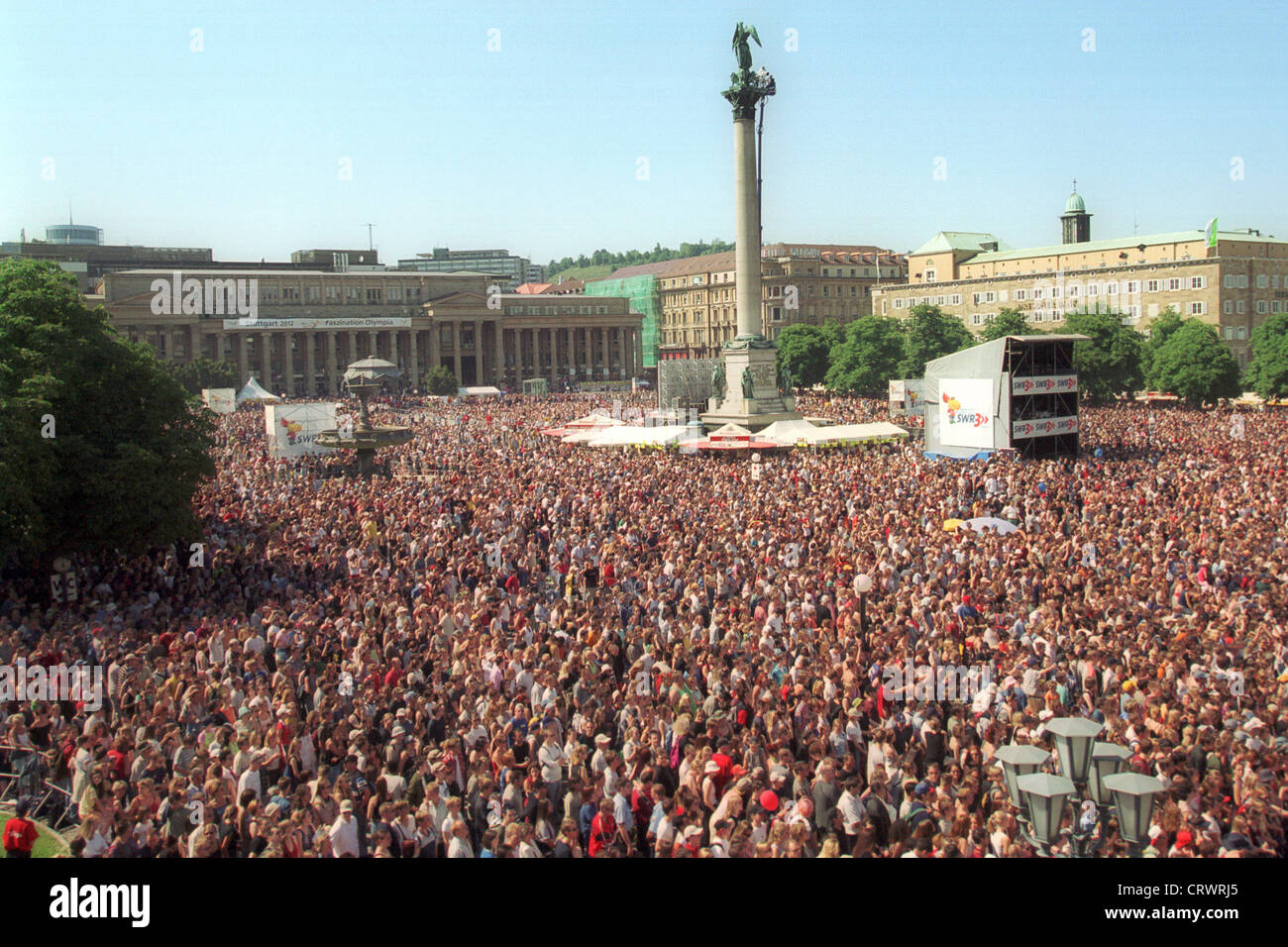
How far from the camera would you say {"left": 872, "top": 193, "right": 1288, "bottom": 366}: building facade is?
3600 inches

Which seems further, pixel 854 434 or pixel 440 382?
pixel 440 382

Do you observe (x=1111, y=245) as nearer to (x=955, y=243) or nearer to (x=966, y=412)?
(x=955, y=243)

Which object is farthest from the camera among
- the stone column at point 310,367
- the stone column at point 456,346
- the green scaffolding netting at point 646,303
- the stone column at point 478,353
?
the green scaffolding netting at point 646,303

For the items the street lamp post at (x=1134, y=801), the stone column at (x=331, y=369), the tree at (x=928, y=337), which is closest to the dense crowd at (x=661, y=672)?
the street lamp post at (x=1134, y=801)

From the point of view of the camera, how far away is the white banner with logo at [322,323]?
112 metres

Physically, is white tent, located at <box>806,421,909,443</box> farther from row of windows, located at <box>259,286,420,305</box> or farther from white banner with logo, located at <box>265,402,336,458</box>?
row of windows, located at <box>259,286,420,305</box>

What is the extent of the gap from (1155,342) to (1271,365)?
11465 mm

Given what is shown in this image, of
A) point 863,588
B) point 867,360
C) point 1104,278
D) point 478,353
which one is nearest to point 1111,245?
point 1104,278

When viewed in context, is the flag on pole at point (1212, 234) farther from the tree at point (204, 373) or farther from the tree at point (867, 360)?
the tree at point (204, 373)

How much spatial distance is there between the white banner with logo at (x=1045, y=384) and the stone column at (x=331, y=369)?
306 ft

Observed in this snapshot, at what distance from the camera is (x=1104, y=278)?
10200 cm

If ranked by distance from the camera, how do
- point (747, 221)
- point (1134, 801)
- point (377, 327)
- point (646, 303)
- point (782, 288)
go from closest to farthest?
1. point (1134, 801)
2. point (747, 221)
3. point (377, 327)
4. point (782, 288)
5. point (646, 303)

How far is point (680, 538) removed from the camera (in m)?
23.2
